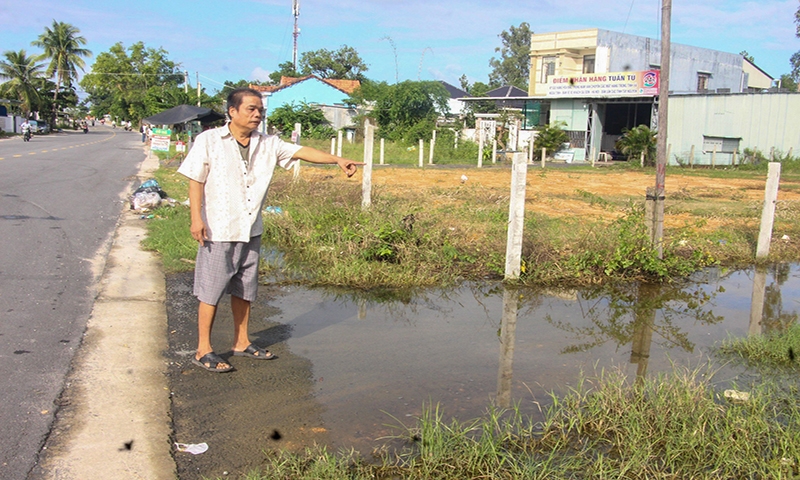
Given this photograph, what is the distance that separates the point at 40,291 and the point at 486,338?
13.2 feet

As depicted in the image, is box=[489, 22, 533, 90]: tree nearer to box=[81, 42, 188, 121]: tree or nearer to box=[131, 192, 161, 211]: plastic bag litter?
box=[81, 42, 188, 121]: tree

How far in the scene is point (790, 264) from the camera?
9.03m

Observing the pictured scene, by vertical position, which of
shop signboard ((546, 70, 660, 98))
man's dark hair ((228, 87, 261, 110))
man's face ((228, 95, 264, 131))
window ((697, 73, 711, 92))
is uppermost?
window ((697, 73, 711, 92))

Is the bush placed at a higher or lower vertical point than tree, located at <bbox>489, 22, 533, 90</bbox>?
lower

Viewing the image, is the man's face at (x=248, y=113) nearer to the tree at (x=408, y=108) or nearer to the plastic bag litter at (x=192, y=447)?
the plastic bag litter at (x=192, y=447)

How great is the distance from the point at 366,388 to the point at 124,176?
1592 cm

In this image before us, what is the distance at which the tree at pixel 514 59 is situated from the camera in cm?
7812

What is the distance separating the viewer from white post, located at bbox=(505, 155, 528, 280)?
6879mm

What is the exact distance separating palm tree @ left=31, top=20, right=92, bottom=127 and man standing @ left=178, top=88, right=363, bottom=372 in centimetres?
7320

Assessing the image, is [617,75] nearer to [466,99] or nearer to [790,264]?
[466,99]

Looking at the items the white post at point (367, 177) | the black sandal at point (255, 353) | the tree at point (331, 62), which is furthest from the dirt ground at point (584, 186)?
the tree at point (331, 62)

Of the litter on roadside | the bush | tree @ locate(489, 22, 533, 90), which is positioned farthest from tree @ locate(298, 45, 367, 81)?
the litter on roadside

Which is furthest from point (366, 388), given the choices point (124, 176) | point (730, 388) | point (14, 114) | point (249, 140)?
point (14, 114)

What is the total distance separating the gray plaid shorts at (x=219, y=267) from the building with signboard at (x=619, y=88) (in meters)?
29.8
